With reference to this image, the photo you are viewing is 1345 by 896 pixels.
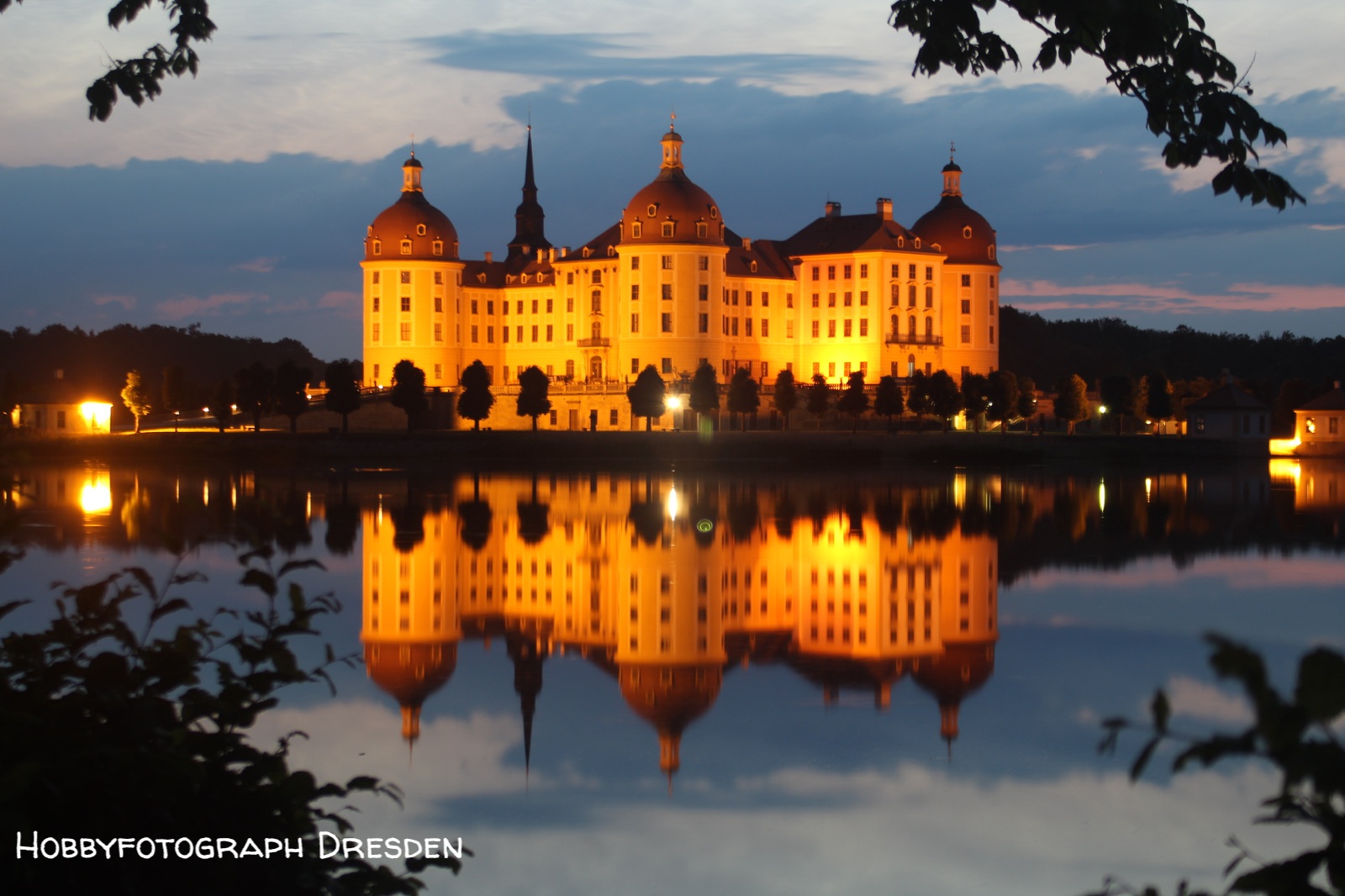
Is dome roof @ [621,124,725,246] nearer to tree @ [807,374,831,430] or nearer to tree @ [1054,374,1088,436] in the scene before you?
tree @ [807,374,831,430]

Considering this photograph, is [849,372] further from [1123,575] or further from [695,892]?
[695,892]

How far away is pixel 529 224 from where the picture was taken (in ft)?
314

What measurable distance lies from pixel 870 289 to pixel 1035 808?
7392cm

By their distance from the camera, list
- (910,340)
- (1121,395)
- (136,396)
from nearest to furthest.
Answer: (136,396) → (910,340) → (1121,395)

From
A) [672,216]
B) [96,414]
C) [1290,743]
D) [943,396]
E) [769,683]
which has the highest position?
[672,216]

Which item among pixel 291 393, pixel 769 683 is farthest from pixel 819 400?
pixel 769 683

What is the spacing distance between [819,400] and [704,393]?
623 centimetres

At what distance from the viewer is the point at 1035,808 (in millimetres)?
7832

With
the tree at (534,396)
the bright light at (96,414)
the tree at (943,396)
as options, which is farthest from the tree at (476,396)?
the tree at (943,396)

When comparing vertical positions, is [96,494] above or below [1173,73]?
below

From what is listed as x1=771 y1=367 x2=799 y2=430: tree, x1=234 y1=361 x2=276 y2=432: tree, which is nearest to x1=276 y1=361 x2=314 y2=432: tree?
x1=234 y1=361 x2=276 y2=432: tree

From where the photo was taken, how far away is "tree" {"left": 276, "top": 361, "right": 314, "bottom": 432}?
67.2 m

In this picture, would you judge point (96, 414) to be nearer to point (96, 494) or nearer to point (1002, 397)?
point (96, 494)

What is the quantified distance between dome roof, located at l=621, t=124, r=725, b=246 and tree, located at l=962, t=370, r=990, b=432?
15007mm
